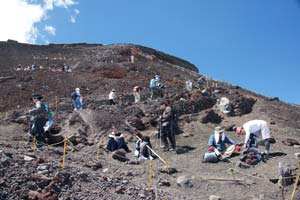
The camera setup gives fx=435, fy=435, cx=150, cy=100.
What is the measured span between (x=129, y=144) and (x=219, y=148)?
427 cm

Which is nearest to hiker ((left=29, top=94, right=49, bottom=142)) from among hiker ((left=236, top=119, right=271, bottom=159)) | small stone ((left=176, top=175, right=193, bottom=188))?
small stone ((left=176, top=175, right=193, bottom=188))

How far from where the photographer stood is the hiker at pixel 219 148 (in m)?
13.8

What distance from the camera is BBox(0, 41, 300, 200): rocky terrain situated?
1017 centimetres

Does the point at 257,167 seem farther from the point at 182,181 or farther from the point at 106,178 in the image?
the point at 106,178

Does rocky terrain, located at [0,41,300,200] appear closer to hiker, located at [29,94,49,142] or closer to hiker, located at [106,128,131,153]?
hiker, located at [106,128,131,153]

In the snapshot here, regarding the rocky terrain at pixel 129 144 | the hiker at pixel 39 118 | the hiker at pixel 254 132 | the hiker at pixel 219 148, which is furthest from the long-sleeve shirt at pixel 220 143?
the hiker at pixel 39 118

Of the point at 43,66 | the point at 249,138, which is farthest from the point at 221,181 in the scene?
the point at 43,66

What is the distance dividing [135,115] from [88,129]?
260 cm

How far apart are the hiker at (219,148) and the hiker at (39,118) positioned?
5444 millimetres

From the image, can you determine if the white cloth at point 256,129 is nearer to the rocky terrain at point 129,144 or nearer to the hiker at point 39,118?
the rocky terrain at point 129,144

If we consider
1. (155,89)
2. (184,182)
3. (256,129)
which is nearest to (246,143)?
(256,129)

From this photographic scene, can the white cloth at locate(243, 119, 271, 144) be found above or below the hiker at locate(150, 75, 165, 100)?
below

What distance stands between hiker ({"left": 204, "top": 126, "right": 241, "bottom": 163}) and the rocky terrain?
0.28 m

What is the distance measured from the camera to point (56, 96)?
28.9 metres
